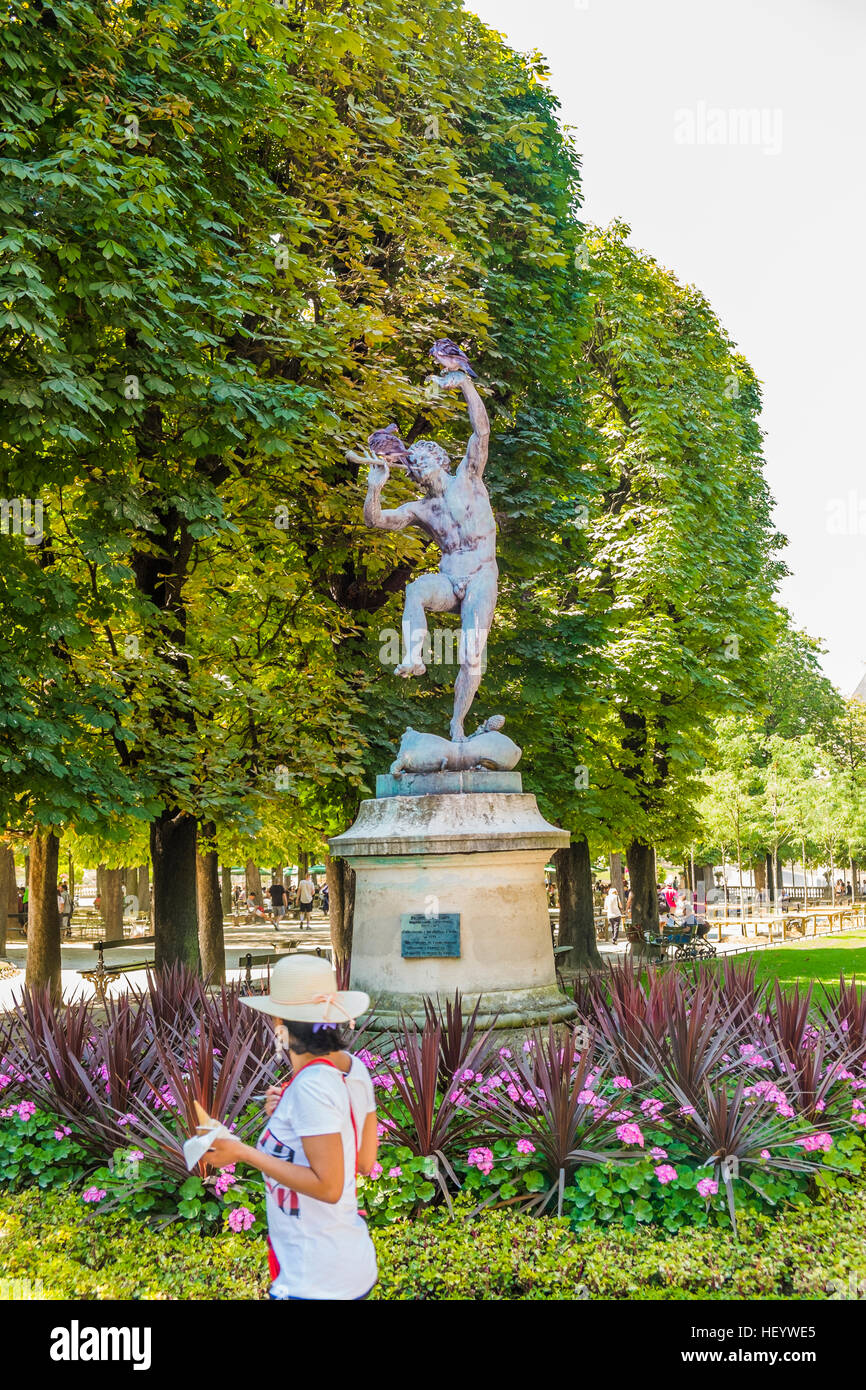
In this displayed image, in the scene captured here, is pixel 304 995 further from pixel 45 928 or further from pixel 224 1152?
pixel 45 928

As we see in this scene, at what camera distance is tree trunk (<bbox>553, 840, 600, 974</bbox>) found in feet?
63.6

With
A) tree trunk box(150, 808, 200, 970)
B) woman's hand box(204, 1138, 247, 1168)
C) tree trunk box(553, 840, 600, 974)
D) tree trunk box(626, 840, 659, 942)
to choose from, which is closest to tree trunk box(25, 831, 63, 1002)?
tree trunk box(150, 808, 200, 970)

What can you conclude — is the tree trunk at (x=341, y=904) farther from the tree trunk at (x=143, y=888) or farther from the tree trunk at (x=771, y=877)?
the tree trunk at (x=771, y=877)

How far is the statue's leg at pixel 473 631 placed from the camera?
8.38m

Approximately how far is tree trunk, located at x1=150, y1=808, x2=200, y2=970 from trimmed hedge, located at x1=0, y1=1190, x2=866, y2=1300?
255 inches

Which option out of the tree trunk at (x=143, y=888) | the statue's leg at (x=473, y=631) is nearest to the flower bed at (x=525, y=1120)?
the statue's leg at (x=473, y=631)

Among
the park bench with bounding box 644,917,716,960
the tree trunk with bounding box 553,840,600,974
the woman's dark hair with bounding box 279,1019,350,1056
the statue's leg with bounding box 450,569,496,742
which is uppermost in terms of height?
the statue's leg with bounding box 450,569,496,742

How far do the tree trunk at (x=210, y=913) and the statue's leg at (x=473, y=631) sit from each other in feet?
26.2

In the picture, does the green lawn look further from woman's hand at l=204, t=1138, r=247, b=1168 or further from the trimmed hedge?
woman's hand at l=204, t=1138, r=247, b=1168

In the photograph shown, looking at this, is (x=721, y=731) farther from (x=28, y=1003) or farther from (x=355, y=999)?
(x=355, y=999)

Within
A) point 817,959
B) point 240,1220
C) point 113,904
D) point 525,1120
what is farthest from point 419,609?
point 113,904

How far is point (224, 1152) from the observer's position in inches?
118

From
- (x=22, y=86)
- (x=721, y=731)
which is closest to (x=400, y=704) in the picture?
(x=22, y=86)
